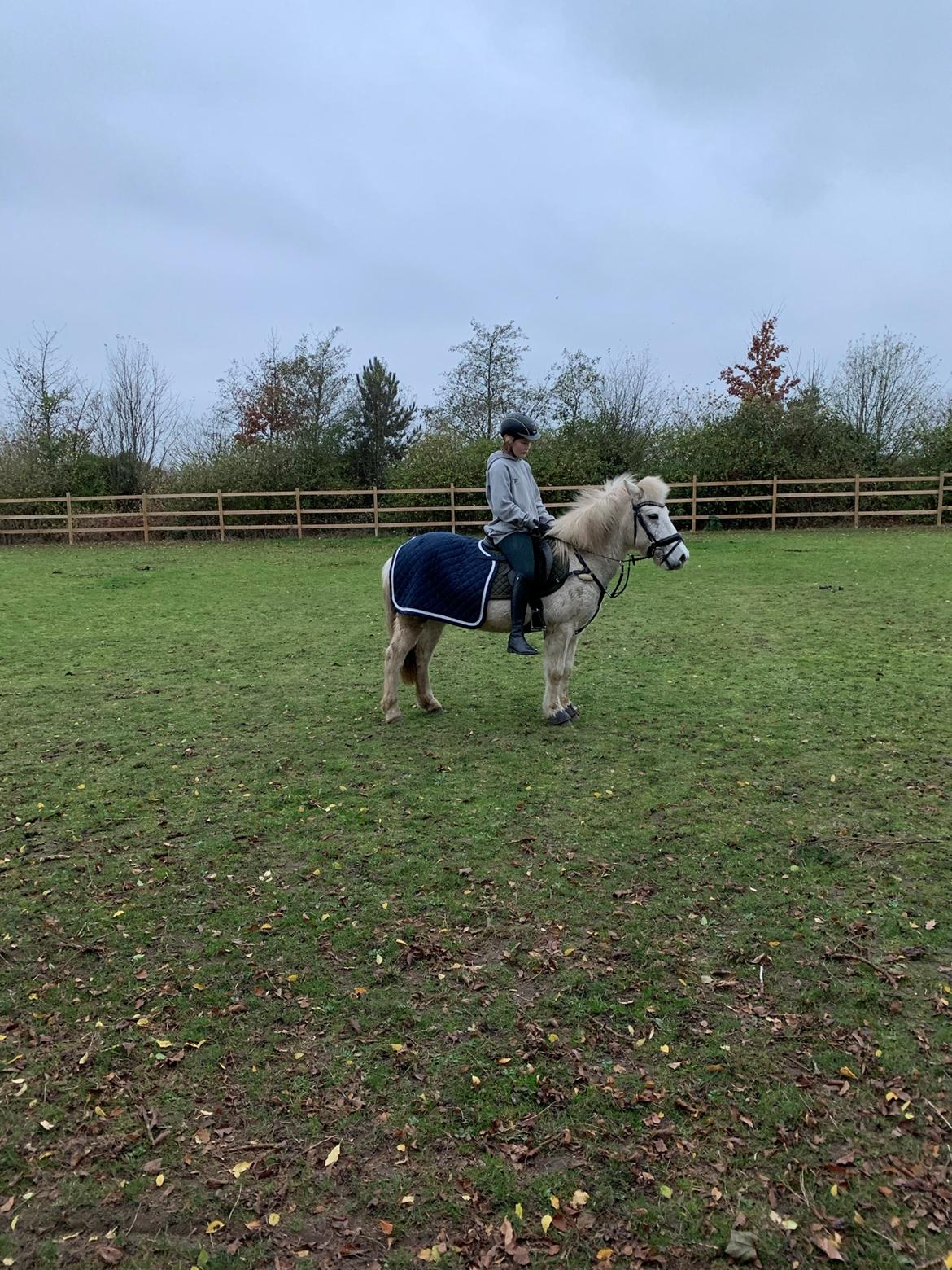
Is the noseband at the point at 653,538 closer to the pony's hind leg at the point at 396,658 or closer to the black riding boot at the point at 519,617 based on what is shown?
the black riding boot at the point at 519,617

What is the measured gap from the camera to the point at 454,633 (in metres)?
9.82

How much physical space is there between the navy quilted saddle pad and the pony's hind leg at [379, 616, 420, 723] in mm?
172

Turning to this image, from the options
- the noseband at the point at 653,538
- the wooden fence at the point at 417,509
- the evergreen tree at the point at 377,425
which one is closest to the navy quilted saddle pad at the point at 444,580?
the noseband at the point at 653,538

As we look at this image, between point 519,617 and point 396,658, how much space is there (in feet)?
3.35

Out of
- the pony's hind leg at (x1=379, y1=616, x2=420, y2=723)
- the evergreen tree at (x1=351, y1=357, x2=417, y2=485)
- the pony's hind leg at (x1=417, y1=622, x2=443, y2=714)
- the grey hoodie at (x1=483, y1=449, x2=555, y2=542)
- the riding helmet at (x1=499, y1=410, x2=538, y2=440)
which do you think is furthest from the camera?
the evergreen tree at (x1=351, y1=357, x2=417, y2=485)

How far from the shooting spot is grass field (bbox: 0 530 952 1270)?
1940 mm

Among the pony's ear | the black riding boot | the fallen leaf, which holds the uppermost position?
the pony's ear

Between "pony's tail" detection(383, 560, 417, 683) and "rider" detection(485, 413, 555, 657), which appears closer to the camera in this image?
"rider" detection(485, 413, 555, 657)

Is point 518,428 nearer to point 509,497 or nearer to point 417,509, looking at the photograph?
point 509,497

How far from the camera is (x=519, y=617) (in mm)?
5711

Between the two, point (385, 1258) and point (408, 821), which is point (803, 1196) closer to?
point (385, 1258)

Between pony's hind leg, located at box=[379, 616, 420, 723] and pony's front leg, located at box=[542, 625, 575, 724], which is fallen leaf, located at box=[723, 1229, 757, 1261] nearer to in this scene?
pony's front leg, located at box=[542, 625, 575, 724]

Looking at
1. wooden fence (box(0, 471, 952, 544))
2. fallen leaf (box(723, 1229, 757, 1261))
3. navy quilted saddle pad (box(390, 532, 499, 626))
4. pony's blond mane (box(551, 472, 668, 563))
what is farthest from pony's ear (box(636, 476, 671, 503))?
wooden fence (box(0, 471, 952, 544))

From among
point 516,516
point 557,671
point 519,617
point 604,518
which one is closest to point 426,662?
point 519,617
